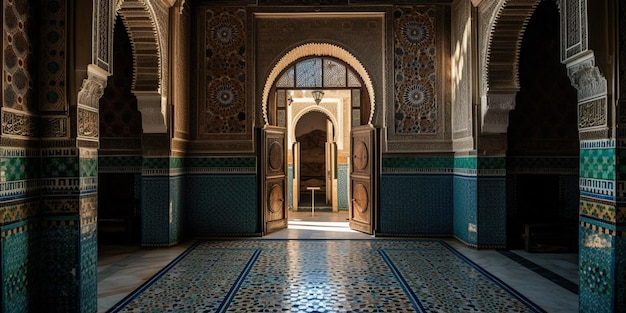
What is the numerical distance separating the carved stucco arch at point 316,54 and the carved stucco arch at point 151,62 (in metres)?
1.25

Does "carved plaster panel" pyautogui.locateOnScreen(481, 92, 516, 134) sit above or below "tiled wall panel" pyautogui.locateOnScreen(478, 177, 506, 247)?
above

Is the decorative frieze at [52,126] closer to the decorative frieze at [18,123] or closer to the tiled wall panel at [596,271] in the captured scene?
the decorative frieze at [18,123]

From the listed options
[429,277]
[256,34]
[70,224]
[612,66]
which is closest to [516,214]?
[429,277]

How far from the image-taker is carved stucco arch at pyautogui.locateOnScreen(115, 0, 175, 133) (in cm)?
431

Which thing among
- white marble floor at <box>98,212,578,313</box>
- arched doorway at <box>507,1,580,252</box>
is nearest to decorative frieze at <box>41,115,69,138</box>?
white marble floor at <box>98,212,578,313</box>

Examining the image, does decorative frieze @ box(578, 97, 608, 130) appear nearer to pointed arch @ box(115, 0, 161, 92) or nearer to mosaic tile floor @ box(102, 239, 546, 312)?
mosaic tile floor @ box(102, 239, 546, 312)

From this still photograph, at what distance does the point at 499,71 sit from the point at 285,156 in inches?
110

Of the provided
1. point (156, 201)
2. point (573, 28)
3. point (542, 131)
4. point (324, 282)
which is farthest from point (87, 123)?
point (542, 131)

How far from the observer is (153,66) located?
14.8 feet

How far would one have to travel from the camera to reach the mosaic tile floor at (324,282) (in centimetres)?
288

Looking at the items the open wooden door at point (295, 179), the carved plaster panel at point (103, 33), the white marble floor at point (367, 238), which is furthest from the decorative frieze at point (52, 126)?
the open wooden door at point (295, 179)

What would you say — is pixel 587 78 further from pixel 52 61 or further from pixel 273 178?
pixel 273 178

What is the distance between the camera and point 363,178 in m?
5.64

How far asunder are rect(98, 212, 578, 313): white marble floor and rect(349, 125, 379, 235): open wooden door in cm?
20
